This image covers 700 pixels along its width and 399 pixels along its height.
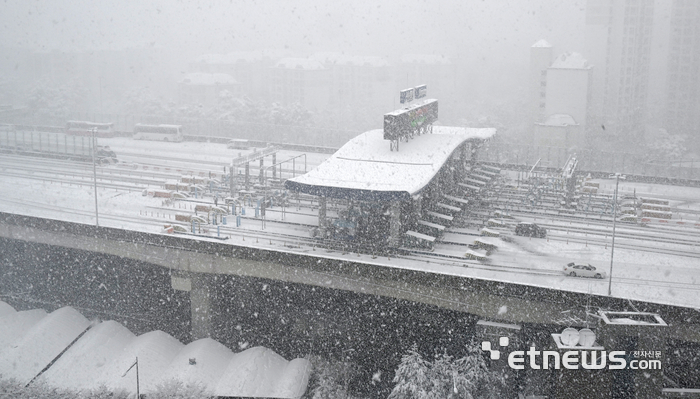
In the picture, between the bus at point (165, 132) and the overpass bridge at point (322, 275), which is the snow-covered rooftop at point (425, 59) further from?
the overpass bridge at point (322, 275)

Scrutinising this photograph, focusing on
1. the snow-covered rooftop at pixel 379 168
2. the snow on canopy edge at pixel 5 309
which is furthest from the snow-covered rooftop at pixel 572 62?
the snow on canopy edge at pixel 5 309

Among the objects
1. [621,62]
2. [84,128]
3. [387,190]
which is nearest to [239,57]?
[84,128]

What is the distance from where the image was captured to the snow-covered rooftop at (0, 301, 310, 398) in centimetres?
1972

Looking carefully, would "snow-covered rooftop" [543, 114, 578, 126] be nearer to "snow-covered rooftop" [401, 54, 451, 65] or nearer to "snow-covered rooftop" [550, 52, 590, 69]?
Answer: "snow-covered rooftop" [550, 52, 590, 69]

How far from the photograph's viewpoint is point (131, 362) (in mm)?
20500

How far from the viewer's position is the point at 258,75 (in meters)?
80.7

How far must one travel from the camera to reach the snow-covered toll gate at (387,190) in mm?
22703

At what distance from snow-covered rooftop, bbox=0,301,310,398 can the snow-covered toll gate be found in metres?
5.29

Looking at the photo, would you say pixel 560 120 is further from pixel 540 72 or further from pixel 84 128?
pixel 84 128

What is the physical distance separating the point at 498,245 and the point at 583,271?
3.95 meters

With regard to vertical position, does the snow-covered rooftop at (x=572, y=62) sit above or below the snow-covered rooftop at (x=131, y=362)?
above

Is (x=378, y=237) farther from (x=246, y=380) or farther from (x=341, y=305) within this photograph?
(x=246, y=380)

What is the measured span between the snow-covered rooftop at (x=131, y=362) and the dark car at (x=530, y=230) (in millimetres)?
9850

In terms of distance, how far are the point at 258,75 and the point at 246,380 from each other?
65014 millimetres
